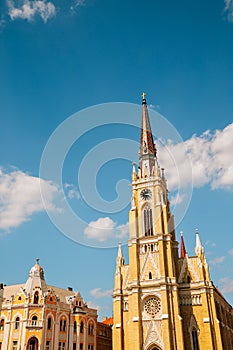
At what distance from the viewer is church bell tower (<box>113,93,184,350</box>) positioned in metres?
55.0

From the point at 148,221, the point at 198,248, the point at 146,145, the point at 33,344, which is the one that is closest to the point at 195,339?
the point at 198,248

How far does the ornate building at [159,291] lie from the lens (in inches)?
2153

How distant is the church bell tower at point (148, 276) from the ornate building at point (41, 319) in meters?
7.84

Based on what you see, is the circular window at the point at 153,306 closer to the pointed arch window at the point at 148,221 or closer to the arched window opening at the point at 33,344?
the pointed arch window at the point at 148,221

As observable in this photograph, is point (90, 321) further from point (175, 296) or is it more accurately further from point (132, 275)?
point (175, 296)

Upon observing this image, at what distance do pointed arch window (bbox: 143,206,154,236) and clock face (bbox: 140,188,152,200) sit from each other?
1955 mm

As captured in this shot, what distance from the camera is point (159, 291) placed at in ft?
188

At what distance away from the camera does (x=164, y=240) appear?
61.2 meters

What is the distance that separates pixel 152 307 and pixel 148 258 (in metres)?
7.81

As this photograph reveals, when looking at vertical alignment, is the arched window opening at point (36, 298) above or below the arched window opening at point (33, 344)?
above

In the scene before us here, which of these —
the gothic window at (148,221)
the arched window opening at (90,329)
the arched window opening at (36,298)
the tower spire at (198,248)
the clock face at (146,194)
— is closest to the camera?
the arched window opening at (36,298)

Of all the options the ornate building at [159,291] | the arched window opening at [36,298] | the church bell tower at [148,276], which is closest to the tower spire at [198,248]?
the ornate building at [159,291]

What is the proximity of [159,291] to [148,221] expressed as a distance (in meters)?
12.6

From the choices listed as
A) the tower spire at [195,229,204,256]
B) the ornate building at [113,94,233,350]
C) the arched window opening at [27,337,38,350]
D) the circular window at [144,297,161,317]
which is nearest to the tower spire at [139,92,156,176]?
the ornate building at [113,94,233,350]
